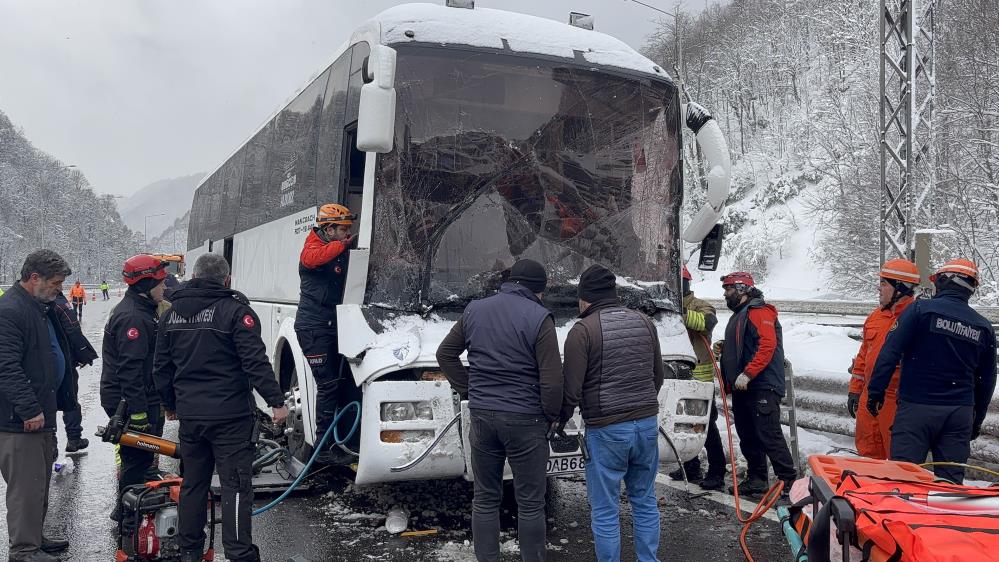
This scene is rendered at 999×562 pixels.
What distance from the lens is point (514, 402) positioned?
4164 mm

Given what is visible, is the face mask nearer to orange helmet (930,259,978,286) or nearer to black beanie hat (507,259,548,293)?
orange helmet (930,259,978,286)

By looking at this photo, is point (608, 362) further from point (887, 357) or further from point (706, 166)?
point (706, 166)

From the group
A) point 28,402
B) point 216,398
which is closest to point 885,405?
point 216,398

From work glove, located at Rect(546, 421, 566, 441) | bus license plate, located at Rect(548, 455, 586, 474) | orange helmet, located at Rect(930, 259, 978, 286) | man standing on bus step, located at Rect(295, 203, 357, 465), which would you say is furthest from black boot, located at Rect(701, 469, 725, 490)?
man standing on bus step, located at Rect(295, 203, 357, 465)

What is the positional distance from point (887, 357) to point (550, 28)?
343 centimetres

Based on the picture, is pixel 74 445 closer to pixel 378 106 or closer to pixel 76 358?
pixel 76 358

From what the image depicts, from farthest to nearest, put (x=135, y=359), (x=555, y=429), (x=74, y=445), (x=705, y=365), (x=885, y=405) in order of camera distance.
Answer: (x=74, y=445)
(x=705, y=365)
(x=885, y=405)
(x=135, y=359)
(x=555, y=429)

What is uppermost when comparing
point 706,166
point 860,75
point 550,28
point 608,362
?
point 860,75

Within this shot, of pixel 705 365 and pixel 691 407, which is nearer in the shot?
pixel 691 407

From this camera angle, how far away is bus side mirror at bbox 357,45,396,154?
492cm

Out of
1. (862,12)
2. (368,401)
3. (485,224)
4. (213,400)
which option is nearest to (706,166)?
(485,224)

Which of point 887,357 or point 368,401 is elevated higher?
point 887,357

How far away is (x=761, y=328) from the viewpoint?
6273 mm

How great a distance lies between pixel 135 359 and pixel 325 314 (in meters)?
1.32
